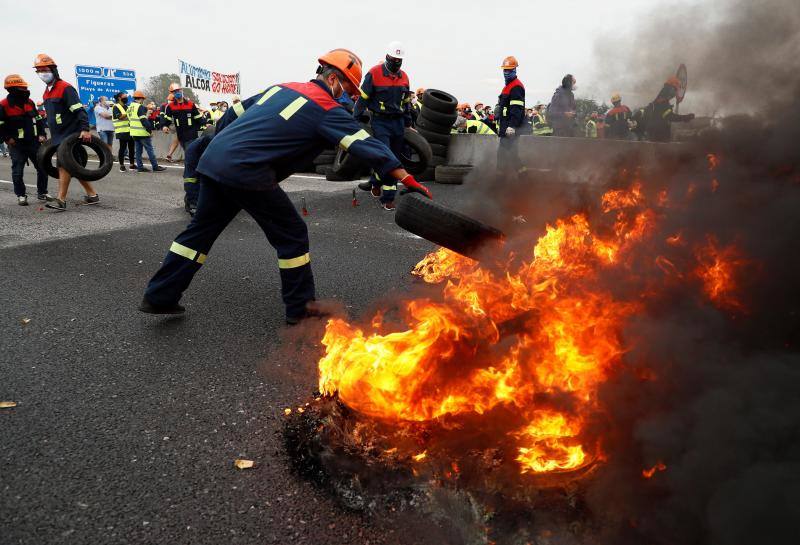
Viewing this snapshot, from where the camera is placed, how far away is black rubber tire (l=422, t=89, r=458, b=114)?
11148 millimetres

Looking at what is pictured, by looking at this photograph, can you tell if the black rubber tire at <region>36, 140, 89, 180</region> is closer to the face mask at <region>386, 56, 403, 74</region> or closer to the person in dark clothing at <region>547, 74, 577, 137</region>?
the face mask at <region>386, 56, 403, 74</region>

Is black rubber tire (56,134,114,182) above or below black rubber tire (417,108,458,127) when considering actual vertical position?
below

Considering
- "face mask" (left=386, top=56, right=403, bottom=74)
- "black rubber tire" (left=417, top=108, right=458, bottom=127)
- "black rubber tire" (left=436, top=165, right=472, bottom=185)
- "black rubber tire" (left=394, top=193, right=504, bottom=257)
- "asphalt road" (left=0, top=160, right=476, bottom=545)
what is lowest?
"asphalt road" (left=0, top=160, right=476, bottom=545)

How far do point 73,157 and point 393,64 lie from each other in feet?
16.5

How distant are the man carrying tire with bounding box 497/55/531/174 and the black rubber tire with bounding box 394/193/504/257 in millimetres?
5807

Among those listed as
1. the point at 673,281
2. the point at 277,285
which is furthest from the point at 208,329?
the point at 673,281

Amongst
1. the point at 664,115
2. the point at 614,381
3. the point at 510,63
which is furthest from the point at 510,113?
the point at 614,381

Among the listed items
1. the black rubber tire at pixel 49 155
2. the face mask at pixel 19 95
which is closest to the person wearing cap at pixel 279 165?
the black rubber tire at pixel 49 155

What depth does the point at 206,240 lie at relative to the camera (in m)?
4.30

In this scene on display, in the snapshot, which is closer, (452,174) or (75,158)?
(75,158)

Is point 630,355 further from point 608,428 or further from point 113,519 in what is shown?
point 113,519

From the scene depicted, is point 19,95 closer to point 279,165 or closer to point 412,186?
point 279,165

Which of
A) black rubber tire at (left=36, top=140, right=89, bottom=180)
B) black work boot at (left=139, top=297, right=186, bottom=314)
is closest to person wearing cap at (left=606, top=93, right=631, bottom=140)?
black work boot at (left=139, top=297, right=186, bottom=314)

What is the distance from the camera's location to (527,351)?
9.12 feet
